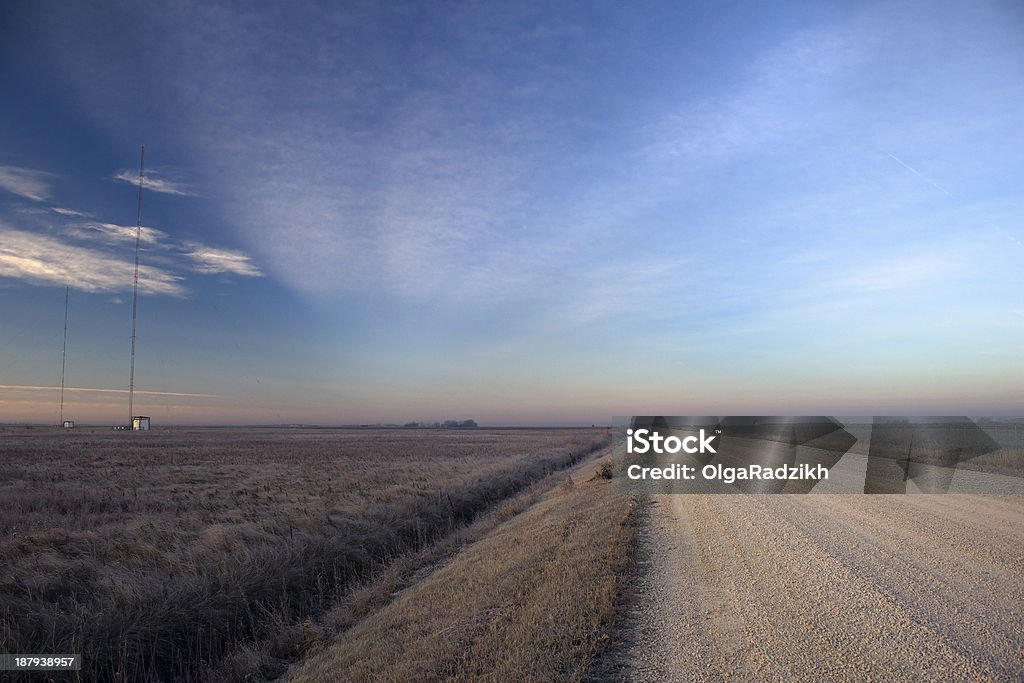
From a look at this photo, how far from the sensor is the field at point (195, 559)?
10.2m

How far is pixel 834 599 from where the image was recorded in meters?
8.02

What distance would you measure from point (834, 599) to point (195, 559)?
40.9ft

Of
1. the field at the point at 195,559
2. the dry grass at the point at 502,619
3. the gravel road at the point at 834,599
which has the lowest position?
the field at the point at 195,559

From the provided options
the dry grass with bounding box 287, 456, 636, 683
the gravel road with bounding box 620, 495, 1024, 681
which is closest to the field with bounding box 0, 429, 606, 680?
the dry grass with bounding box 287, 456, 636, 683

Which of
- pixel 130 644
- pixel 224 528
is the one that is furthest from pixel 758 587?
pixel 224 528

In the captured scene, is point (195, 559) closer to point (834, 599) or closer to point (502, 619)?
point (502, 619)

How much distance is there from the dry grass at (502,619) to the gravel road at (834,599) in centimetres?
60

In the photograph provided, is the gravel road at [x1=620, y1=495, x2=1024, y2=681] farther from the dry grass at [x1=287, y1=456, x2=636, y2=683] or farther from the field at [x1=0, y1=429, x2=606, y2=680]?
the field at [x1=0, y1=429, x2=606, y2=680]

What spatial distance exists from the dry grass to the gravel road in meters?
0.60

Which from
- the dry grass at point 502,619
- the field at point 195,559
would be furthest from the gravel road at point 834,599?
the field at point 195,559

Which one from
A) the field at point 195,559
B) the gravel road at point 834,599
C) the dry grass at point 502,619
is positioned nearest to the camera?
the gravel road at point 834,599

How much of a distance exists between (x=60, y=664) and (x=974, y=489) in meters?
20.6

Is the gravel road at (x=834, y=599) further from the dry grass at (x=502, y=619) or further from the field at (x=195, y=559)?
the field at (x=195, y=559)

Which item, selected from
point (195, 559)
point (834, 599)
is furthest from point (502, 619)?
point (195, 559)
